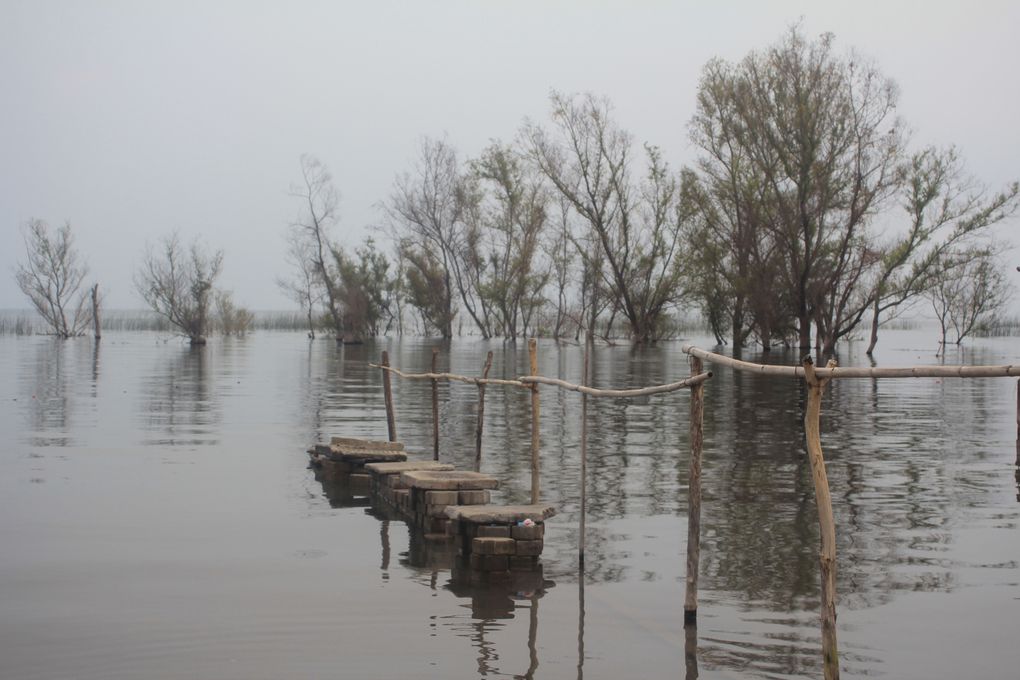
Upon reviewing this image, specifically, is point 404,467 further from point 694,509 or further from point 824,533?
point 824,533

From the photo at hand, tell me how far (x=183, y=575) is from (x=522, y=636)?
2737 millimetres

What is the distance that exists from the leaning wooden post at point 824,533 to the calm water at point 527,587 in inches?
32.8

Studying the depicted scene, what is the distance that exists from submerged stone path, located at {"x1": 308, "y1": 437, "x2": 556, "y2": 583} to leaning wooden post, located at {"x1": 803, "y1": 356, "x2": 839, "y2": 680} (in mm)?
3146

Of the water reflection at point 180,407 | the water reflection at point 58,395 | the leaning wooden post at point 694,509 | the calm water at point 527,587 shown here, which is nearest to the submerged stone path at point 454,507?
the calm water at point 527,587

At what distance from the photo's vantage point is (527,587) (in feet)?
26.0

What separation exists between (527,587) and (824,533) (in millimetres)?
2908

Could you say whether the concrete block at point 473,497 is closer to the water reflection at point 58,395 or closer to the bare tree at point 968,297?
the water reflection at point 58,395

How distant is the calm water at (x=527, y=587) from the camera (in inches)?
253

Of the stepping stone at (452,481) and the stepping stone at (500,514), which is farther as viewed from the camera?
the stepping stone at (452,481)

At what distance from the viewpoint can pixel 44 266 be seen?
238 ft

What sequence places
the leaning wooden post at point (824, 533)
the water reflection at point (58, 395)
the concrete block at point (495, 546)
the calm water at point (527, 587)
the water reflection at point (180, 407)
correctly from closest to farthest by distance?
the leaning wooden post at point (824, 533)
the calm water at point (527, 587)
the concrete block at point (495, 546)
the water reflection at point (180, 407)
the water reflection at point (58, 395)

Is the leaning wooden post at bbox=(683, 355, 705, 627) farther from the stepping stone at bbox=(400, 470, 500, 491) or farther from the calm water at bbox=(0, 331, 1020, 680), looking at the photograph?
the stepping stone at bbox=(400, 470, 500, 491)

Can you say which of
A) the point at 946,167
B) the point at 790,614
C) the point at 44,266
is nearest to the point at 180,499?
the point at 790,614

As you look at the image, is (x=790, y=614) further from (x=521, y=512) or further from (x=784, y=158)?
(x=784, y=158)
